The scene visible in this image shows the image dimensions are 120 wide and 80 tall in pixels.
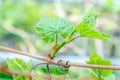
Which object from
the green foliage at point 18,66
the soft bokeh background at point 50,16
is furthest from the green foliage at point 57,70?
the soft bokeh background at point 50,16

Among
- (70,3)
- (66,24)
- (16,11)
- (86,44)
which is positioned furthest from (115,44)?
(66,24)

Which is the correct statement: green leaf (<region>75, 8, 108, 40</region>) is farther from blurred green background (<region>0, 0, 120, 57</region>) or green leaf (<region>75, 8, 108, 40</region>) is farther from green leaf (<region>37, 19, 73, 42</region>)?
blurred green background (<region>0, 0, 120, 57</region>)

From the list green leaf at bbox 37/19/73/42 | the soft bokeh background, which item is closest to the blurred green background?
the soft bokeh background

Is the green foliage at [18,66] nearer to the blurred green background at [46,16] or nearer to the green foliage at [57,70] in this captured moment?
the green foliage at [57,70]

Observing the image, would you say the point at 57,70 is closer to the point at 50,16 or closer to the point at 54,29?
the point at 54,29

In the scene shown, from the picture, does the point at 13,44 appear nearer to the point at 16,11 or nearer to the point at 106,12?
the point at 16,11

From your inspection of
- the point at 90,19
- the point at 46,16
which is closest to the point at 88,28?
the point at 90,19
